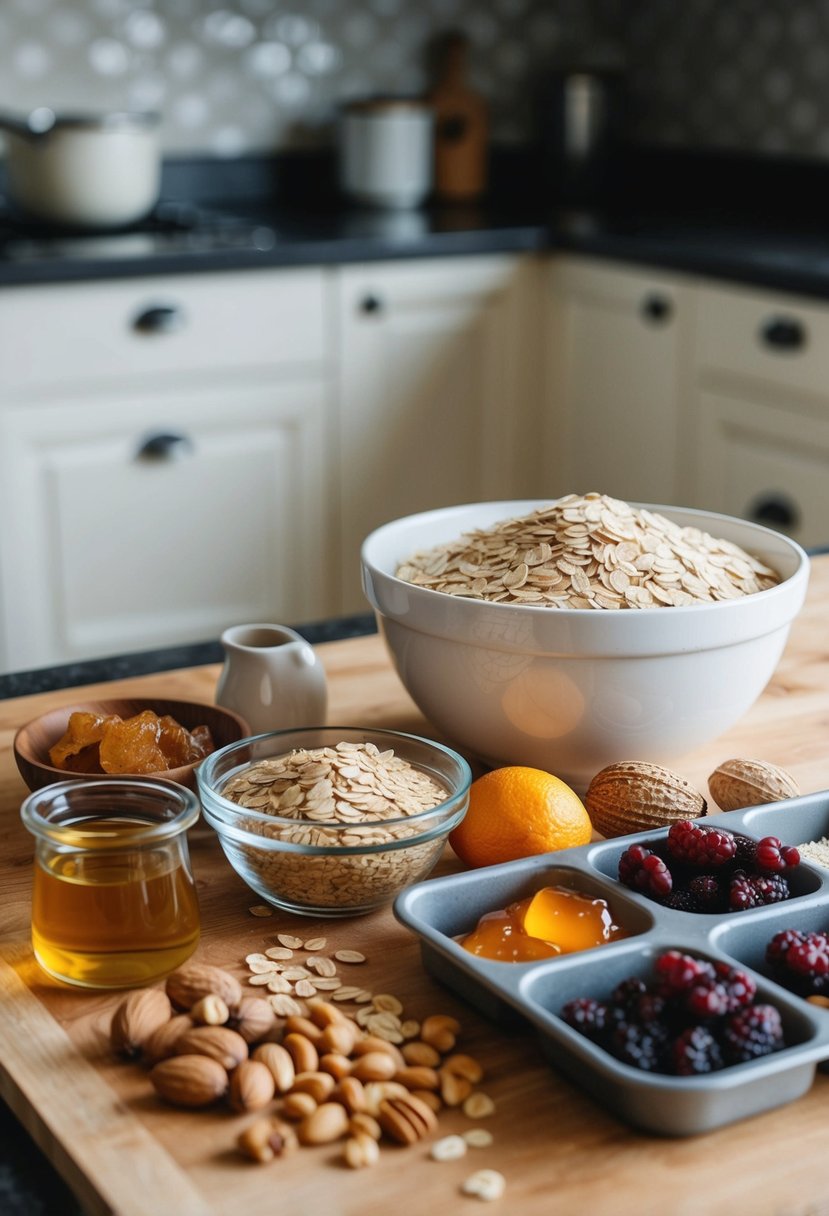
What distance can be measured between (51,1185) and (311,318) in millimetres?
2418

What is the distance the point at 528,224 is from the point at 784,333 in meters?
0.75

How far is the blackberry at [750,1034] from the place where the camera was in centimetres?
72

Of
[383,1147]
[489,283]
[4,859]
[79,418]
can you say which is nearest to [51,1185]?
[383,1147]

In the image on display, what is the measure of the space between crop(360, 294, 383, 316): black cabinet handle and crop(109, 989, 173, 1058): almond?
2374mm

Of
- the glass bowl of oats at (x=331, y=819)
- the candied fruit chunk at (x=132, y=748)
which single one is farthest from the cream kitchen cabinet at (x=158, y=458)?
the glass bowl of oats at (x=331, y=819)

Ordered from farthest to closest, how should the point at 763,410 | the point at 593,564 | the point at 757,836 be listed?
the point at 763,410 → the point at 593,564 → the point at 757,836

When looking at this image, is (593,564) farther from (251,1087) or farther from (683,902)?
(251,1087)

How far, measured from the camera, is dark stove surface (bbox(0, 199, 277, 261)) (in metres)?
2.79

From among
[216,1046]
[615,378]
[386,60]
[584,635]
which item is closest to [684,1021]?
[216,1046]

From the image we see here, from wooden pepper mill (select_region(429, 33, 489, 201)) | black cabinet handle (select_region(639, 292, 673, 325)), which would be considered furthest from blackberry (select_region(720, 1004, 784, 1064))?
wooden pepper mill (select_region(429, 33, 489, 201))

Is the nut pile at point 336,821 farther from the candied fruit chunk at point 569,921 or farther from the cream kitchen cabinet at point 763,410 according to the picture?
the cream kitchen cabinet at point 763,410

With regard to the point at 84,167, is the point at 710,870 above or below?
below

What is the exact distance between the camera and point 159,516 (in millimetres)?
3002

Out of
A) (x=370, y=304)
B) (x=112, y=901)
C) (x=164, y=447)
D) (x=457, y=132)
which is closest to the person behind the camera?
(x=112, y=901)
